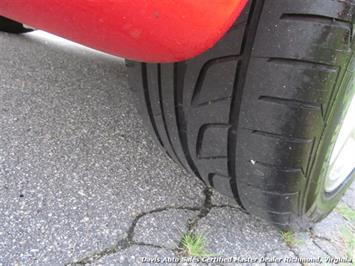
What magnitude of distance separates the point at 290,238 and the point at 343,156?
0.94 feet

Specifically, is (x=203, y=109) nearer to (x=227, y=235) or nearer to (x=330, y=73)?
(x=330, y=73)

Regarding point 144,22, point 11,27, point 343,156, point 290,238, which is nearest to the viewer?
point 144,22

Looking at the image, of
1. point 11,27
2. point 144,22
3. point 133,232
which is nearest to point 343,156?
point 133,232

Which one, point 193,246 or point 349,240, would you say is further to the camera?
point 349,240

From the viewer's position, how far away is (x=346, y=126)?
3.49 ft

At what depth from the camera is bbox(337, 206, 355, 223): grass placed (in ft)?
4.03

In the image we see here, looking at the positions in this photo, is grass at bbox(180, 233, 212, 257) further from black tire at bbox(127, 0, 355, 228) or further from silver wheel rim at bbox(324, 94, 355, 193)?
silver wheel rim at bbox(324, 94, 355, 193)

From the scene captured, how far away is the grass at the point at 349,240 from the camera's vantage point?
1.07 meters

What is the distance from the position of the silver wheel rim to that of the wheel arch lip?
0.55 meters

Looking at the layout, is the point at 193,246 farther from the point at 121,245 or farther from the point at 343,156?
the point at 343,156

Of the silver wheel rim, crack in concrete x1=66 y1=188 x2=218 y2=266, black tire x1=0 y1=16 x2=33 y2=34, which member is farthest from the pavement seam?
black tire x1=0 y1=16 x2=33 y2=34

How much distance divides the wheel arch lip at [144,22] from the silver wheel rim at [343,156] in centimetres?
55

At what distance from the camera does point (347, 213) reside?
4.08 ft

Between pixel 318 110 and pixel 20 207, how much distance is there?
2.23 ft
